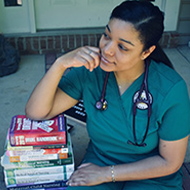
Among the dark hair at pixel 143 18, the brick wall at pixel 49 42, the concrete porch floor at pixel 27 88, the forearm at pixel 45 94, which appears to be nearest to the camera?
the dark hair at pixel 143 18

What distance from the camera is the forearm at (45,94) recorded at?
59.5 inches

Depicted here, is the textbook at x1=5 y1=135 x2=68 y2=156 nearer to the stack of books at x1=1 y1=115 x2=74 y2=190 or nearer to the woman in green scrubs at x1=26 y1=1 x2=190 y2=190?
the stack of books at x1=1 y1=115 x2=74 y2=190

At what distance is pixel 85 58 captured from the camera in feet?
4.65

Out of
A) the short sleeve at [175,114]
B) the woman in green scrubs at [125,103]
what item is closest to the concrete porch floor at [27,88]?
the woman in green scrubs at [125,103]

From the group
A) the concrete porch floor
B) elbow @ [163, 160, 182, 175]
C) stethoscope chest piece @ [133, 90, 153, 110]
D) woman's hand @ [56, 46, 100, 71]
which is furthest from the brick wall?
elbow @ [163, 160, 182, 175]

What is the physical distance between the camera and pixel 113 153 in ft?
5.12

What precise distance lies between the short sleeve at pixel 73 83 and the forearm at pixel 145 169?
453 mm

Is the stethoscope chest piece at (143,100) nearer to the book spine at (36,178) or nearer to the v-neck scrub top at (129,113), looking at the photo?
the v-neck scrub top at (129,113)

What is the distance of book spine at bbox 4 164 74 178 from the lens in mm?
1631

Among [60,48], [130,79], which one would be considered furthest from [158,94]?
[60,48]

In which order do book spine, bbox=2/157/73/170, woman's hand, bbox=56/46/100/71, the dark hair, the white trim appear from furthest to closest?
the white trim
book spine, bbox=2/157/73/170
woman's hand, bbox=56/46/100/71
the dark hair

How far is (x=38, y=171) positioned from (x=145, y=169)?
602mm

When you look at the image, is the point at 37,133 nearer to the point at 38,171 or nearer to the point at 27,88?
the point at 38,171

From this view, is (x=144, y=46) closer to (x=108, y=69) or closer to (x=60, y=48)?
(x=108, y=69)
